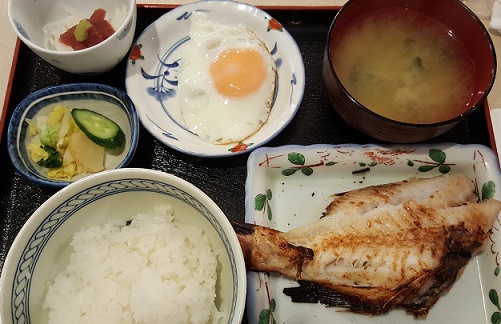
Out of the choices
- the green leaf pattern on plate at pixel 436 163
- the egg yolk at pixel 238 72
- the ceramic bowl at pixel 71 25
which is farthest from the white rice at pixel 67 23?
the green leaf pattern on plate at pixel 436 163

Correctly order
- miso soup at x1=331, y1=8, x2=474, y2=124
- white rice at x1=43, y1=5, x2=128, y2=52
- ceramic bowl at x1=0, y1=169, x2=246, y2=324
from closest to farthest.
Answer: ceramic bowl at x1=0, y1=169, x2=246, y2=324, miso soup at x1=331, y1=8, x2=474, y2=124, white rice at x1=43, y1=5, x2=128, y2=52

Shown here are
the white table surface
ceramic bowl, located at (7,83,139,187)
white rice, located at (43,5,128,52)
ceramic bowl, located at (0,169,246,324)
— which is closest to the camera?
ceramic bowl, located at (0,169,246,324)

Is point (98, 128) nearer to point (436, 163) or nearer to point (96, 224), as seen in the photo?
point (96, 224)

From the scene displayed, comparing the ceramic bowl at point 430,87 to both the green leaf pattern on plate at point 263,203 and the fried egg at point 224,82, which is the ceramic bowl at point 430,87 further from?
the green leaf pattern on plate at point 263,203

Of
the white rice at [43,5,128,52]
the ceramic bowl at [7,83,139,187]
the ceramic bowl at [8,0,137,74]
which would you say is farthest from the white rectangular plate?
the white rice at [43,5,128,52]

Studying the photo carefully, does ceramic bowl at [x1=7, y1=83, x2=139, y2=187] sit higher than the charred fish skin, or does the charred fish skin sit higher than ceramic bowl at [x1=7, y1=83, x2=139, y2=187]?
ceramic bowl at [x1=7, y1=83, x2=139, y2=187]

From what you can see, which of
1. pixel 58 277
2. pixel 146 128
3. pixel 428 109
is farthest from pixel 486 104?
pixel 58 277

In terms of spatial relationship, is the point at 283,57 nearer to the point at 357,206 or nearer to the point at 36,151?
the point at 357,206

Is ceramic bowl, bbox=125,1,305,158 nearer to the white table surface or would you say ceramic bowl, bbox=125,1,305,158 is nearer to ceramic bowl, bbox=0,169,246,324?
the white table surface
